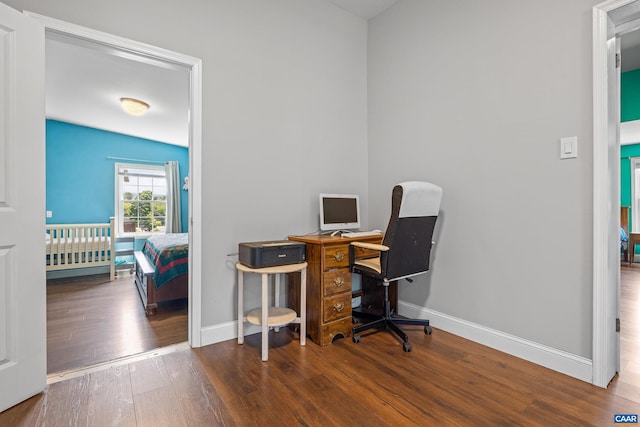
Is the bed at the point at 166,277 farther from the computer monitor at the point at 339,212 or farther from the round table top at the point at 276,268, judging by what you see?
the computer monitor at the point at 339,212

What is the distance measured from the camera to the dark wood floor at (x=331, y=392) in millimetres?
1435

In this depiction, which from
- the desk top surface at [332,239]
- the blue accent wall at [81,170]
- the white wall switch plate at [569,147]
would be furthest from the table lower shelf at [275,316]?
the blue accent wall at [81,170]

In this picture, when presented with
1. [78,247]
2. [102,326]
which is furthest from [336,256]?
[78,247]

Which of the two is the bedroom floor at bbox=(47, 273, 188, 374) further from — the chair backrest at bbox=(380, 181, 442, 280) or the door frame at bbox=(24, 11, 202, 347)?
the chair backrest at bbox=(380, 181, 442, 280)

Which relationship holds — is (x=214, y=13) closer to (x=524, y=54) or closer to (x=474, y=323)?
(x=524, y=54)

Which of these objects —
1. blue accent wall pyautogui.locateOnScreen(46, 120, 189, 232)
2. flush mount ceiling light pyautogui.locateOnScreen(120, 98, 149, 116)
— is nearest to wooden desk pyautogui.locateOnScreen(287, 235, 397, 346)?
flush mount ceiling light pyautogui.locateOnScreen(120, 98, 149, 116)

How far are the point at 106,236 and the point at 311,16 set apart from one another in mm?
4260

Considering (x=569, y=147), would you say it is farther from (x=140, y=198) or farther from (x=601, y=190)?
(x=140, y=198)

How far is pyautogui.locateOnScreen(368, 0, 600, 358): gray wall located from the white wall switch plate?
0.09ft

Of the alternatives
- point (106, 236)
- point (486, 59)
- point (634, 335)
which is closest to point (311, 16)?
point (486, 59)

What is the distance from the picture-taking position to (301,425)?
1.38 meters

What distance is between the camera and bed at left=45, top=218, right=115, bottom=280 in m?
4.30

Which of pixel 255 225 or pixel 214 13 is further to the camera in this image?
pixel 255 225

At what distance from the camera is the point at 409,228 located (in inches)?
82.8
